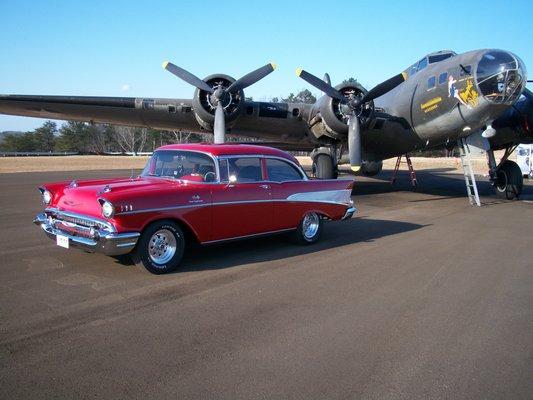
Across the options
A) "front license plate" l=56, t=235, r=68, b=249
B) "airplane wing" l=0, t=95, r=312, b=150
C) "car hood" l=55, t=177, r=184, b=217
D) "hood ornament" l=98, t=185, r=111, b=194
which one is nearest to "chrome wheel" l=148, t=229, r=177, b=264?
"car hood" l=55, t=177, r=184, b=217

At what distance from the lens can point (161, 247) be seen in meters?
5.94

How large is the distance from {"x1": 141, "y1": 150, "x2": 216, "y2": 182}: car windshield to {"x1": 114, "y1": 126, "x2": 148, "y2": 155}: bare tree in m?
89.6

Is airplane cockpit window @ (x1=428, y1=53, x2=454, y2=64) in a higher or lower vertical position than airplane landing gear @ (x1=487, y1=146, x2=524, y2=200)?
higher

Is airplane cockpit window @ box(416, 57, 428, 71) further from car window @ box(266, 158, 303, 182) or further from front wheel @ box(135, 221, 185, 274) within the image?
front wheel @ box(135, 221, 185, 274)

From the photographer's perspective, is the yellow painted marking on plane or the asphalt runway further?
the yellow painted marking on plane

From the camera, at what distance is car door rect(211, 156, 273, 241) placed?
6.45 meters

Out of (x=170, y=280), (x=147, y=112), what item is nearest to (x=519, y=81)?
(x=170, y=280)

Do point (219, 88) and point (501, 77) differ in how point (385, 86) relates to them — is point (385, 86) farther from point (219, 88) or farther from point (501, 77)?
point (219, 88)

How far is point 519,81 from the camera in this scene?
38.6 feet

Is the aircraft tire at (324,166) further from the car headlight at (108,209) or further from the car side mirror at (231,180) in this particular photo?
the car headlight at (108,209)

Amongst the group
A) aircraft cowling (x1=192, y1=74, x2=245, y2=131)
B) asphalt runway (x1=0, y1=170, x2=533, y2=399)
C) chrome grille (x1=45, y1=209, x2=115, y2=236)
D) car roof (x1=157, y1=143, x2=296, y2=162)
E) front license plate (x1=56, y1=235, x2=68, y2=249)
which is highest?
aircraft cowling (x1=192, y1=74, x2=245, y2=131)

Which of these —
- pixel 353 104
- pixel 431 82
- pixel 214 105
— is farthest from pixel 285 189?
pixel 431 82

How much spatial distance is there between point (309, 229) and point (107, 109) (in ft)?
37.0

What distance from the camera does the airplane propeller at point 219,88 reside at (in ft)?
46.5
